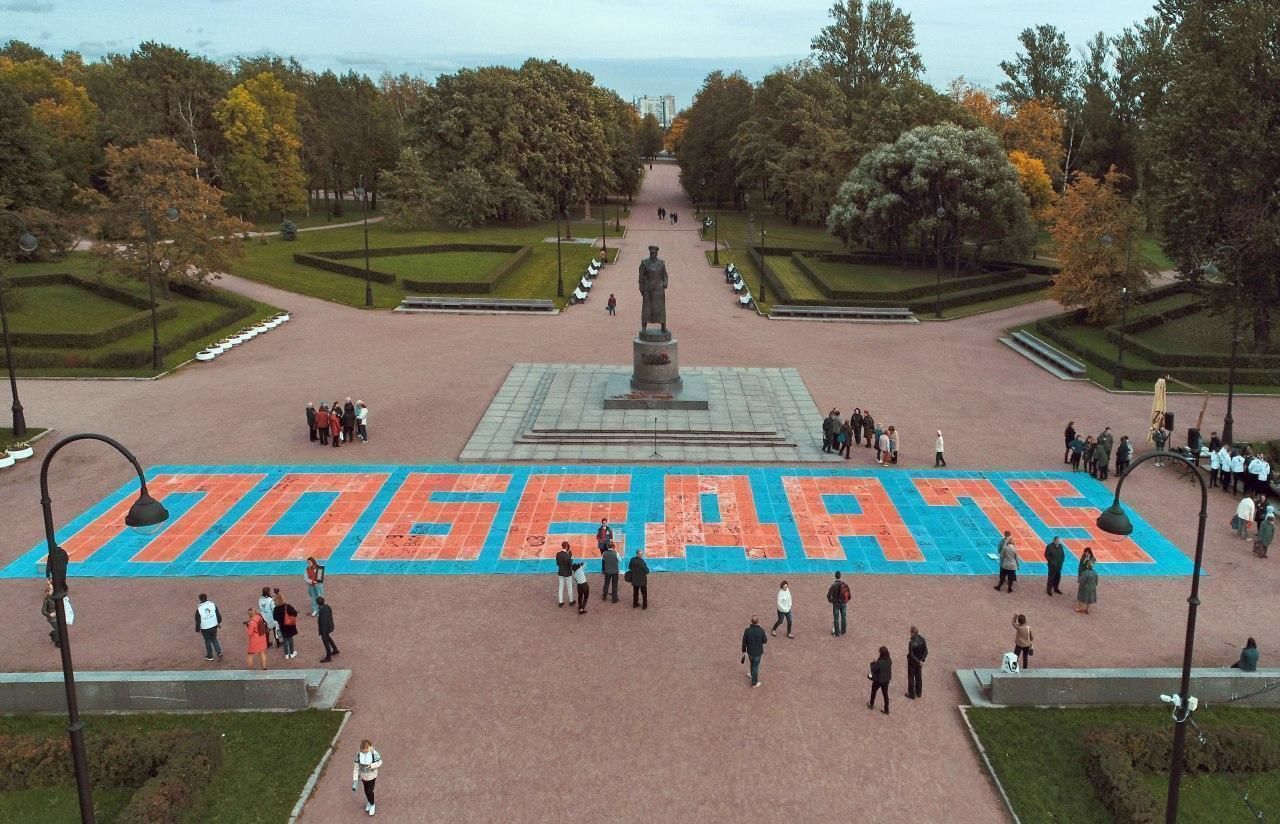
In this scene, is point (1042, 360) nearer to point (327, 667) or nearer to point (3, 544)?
point (327, 667)

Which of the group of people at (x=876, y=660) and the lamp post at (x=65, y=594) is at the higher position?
the lamp post at (x=65, y=594)

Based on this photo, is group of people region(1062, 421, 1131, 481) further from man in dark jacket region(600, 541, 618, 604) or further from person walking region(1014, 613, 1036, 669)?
man in dark jacket region(600, 541, 618, 604)

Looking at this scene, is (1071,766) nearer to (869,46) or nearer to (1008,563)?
(1008,563)

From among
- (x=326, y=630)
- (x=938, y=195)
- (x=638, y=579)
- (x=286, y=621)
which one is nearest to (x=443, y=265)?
(x=938, y=195)

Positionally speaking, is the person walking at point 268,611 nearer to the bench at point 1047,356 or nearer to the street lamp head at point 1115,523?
the street lamp head at point 1115,523

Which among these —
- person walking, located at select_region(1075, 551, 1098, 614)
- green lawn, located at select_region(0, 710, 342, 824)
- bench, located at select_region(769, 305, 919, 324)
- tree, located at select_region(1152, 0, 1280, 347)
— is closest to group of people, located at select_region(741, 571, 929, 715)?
person walking, located at select_region(1075, 551, 1098, 614)

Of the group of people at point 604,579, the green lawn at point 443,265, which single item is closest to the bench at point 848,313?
the green lawn at point 443,265
